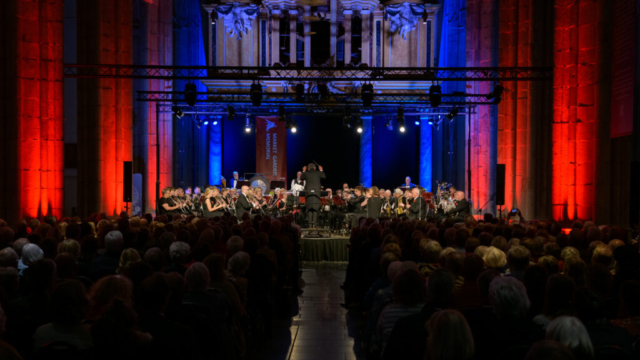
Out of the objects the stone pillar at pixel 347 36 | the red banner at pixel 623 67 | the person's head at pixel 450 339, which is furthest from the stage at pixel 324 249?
the stone pillar at pixel 347 36

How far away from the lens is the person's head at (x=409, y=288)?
430 centimetres

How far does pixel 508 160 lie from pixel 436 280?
1323 centimetres

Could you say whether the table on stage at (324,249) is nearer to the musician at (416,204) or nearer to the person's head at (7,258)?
the musician at (416,204)

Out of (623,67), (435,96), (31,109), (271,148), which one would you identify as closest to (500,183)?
(435,96)

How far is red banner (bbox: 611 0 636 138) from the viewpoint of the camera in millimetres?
10672

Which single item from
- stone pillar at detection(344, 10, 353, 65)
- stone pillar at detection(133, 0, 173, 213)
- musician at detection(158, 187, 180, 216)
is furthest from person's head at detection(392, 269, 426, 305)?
stone pillar at detection(344, 10, 353, 65)

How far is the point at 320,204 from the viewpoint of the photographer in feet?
56.5

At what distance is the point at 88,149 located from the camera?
1564 cm

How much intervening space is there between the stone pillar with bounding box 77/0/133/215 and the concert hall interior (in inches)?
1.8

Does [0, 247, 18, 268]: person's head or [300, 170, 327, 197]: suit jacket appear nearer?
[0, 247, 18, 268]: person's head

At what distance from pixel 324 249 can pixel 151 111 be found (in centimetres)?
1110

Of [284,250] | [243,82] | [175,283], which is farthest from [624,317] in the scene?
[243,82]

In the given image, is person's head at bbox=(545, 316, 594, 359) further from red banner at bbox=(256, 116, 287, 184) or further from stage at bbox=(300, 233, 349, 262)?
red banner at bbox=(256, 116, 287, 184)

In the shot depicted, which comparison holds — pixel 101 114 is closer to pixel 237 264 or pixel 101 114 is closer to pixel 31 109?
pixel 31 109
